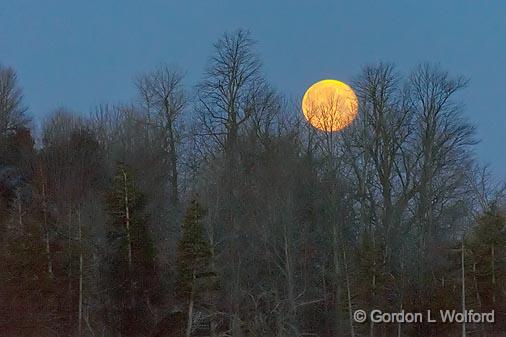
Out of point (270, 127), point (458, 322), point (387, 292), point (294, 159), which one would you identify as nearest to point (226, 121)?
point (270, 127)

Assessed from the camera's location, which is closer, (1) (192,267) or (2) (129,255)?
(1) (192,267)

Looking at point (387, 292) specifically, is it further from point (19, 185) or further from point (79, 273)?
point (19, 185)

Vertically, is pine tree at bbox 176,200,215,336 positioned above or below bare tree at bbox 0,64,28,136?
below

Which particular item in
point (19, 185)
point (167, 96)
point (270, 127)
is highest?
point (167, 96)

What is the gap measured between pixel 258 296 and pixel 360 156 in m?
13.5

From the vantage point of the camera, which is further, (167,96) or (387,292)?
(167,96)

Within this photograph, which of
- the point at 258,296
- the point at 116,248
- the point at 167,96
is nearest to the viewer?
the point at 116,248

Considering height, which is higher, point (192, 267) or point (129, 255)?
point (129, 255)

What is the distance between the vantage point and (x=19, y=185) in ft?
118

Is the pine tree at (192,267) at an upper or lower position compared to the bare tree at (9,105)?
lower

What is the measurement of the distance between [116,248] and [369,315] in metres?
10.7

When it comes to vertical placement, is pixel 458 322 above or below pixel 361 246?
below

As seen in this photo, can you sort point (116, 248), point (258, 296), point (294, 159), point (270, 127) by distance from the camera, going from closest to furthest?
point (116, 248) < point (258, 296) < point (294, 159) < point (270, 127)

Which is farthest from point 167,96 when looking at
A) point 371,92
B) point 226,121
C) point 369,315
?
point 369,315
